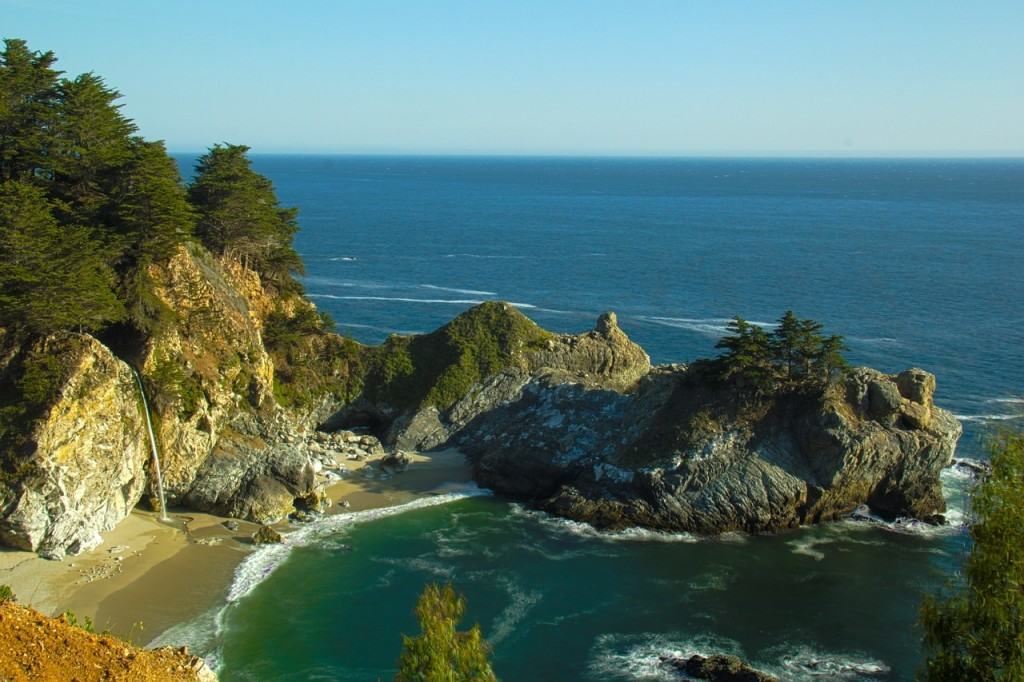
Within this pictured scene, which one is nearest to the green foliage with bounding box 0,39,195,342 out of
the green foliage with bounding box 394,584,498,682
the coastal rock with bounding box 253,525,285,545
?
the coastal rock with bounding box 253,525,285,545

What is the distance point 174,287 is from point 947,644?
1526 inches

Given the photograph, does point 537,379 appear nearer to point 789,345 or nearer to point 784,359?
point 784,359

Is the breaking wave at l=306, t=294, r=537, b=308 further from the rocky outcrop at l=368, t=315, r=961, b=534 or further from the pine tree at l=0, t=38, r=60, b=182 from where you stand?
the pine tree at l=0, t=38, r=60, b=182

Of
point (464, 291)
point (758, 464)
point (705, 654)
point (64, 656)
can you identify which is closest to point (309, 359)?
point (758, 464)

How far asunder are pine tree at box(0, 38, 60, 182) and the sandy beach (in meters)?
17.9

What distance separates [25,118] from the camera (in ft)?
144

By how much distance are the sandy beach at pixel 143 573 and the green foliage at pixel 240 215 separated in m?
18.0

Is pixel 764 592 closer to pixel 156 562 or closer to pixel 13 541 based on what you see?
pixel 156 562

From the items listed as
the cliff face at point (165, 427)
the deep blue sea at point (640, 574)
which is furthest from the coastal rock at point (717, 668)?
the cliff face at point (165, 427)

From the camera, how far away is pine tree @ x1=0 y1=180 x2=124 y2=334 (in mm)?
38000

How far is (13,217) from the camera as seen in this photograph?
126 ft

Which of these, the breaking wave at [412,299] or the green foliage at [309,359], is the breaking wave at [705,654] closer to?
the green foliage at [309,359]

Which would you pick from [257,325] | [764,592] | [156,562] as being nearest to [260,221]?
[257,325]

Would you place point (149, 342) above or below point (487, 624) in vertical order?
above
